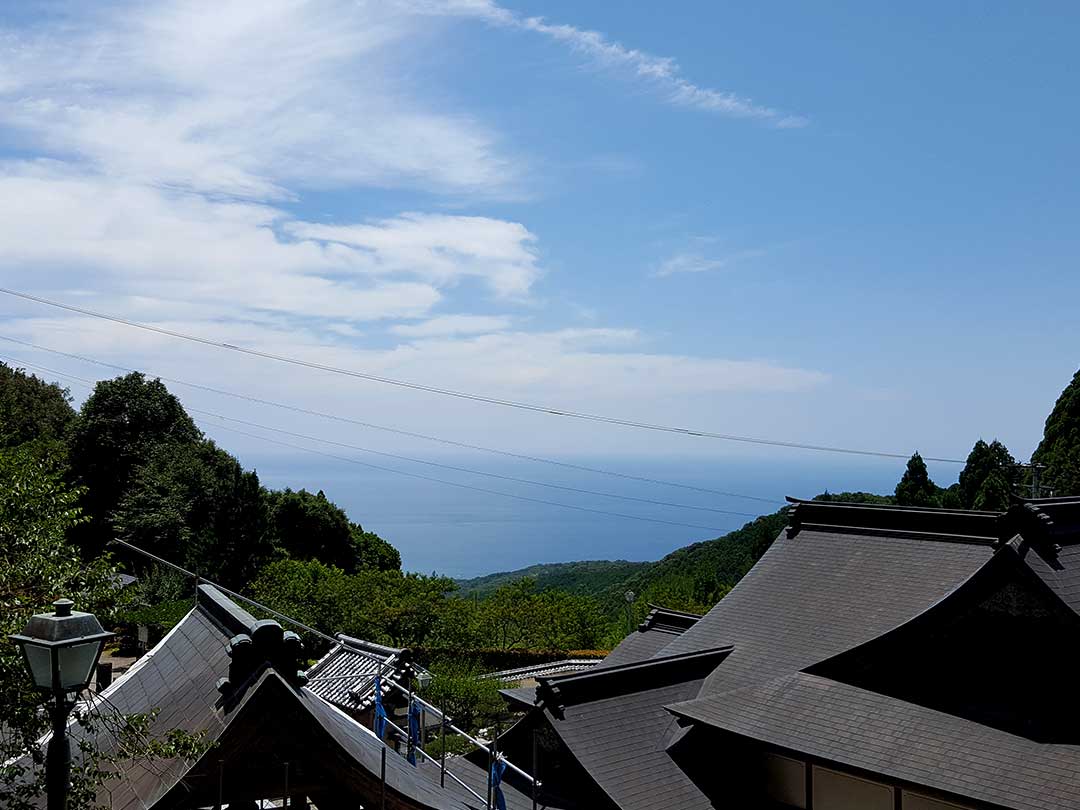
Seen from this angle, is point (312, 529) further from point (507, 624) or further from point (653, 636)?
point (653, 636)

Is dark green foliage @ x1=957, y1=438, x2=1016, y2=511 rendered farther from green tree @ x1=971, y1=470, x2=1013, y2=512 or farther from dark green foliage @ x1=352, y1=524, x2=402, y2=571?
dark green foliage @ x1=352, y1=524, x2=402, y2=571

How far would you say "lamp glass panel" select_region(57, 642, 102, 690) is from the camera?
502 centimetres

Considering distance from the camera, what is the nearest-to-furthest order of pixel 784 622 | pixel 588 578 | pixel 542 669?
pixel 784 622, pixel 542 669, pixel 588 578

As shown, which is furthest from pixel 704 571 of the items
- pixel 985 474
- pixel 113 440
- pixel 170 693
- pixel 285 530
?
pixel 170 693

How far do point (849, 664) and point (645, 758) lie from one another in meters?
3.47

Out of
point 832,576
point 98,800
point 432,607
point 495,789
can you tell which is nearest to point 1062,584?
point 832,576

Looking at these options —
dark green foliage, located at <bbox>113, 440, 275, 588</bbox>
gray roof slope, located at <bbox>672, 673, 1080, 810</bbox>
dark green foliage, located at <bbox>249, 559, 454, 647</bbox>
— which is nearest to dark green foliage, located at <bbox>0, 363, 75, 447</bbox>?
dark green foliage, located at <bbox>113, 440, 275, 588</bbox>

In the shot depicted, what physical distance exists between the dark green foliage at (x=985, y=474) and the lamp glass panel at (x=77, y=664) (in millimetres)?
→ 39431

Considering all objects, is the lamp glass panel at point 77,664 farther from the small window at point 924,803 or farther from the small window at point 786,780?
the small window at point 786,780

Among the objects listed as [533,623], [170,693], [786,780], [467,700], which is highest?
[170,693]

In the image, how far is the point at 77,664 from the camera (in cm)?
506

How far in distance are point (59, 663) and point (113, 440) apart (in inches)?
1690

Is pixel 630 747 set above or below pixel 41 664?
below

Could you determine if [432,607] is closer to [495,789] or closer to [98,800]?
[495,789]
